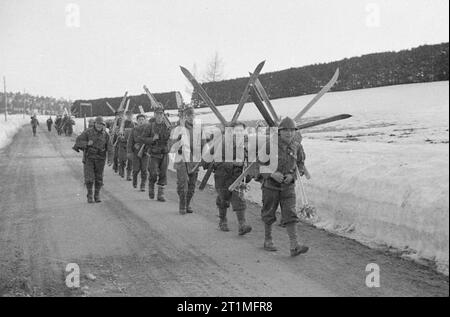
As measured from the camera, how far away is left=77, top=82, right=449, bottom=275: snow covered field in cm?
610

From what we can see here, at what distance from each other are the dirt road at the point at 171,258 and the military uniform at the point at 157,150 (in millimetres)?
998

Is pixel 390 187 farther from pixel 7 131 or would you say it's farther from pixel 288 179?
pixel 7 131

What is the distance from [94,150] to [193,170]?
10.0ft

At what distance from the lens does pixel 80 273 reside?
18.8ft

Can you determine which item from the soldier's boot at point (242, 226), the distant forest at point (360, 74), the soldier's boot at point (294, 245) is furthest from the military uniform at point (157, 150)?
the distant forest at point (360, 74)

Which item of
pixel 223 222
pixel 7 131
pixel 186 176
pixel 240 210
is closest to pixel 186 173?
pixel 186 176

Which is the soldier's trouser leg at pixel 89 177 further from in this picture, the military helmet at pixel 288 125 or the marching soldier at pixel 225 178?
the military helmet at pixel 288 125

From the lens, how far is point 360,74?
2317 centimetres

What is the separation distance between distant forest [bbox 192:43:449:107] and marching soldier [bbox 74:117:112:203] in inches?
453

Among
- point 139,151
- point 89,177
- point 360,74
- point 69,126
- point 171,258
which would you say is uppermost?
point 360,74

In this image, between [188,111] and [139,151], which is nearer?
[188,111]

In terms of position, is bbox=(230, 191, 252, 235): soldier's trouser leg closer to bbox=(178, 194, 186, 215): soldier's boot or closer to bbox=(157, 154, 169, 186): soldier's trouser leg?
bbox=(178, 194, 186, 215): soldier's boot
